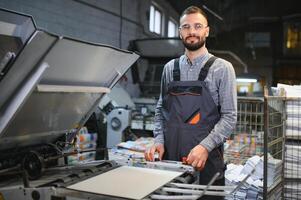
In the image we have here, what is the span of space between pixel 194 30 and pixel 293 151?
1407 millimetres

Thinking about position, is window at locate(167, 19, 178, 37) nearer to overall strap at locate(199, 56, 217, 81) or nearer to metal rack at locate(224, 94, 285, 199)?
metal rack at locate(224, 94, 285, 199)

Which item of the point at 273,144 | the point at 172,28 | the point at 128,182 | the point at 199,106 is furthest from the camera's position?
the point at 172,28

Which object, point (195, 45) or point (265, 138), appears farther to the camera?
point (265, 138)

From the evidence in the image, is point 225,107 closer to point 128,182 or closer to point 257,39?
point 128,182

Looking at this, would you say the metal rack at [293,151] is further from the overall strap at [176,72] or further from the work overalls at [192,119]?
the overall strap at [176,72]

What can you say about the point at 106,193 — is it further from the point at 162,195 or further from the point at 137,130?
the point at 137,130

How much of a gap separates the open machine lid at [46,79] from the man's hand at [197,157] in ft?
2.05

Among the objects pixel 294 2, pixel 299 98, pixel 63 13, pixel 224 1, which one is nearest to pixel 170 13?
pixel 224 1

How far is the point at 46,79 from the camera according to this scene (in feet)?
5.27

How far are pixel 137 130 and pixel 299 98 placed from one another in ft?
11.5

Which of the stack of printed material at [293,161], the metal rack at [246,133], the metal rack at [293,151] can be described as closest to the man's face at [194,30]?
the metal rack at [293,151]

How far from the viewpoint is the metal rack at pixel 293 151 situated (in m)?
2.80

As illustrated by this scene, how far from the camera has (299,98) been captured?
2.74 m

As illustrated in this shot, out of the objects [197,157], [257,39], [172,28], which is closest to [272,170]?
[197,157]
